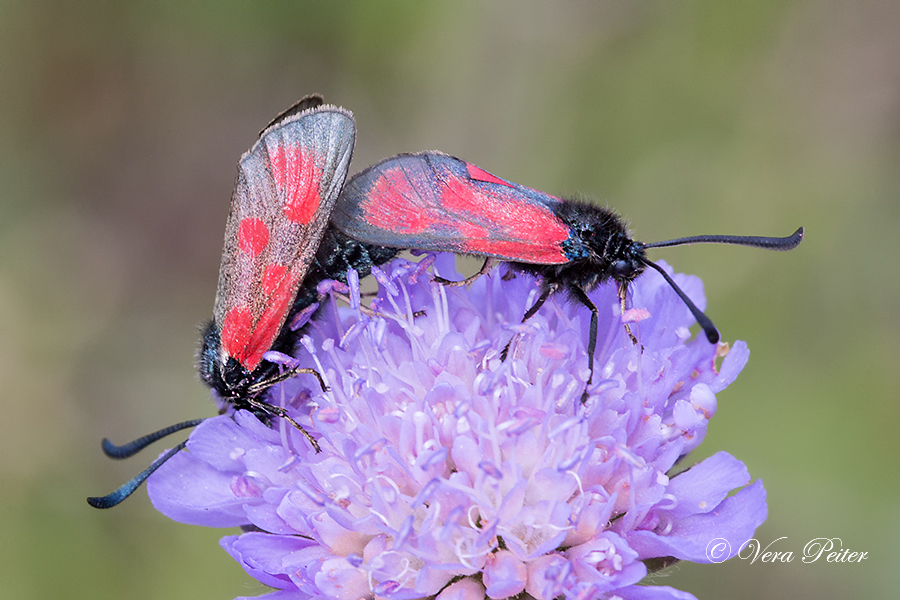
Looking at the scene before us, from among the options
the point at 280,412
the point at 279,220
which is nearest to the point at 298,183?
the point at 279,220

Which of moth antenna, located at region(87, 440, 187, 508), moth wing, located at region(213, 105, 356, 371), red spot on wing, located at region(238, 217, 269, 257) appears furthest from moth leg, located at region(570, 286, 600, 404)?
moth antenna, located at region(87, 440, 187, 508)

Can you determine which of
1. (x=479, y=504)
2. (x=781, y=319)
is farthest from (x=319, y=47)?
(x=479, y=504)

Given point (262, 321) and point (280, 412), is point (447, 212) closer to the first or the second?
point (262, 321)

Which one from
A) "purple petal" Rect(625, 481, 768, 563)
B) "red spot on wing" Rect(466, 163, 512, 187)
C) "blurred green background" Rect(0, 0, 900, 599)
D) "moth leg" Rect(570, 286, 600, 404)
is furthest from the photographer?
"blurred green background" Rect(0, 0, 900, 599)

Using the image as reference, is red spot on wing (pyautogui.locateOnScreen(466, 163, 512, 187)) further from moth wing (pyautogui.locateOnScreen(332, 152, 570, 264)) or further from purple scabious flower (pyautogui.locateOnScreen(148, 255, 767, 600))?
purple scabious flower (pyautogui.locateOnScreen(148, 255, 767, 600))

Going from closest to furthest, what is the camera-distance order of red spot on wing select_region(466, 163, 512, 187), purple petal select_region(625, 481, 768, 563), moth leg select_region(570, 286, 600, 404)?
purple petal select_region(625, 481, 768, 563)
moth leg select_region(570, 286, 600, 404)
red spot on wing select_region(466, 163, 512, 187)

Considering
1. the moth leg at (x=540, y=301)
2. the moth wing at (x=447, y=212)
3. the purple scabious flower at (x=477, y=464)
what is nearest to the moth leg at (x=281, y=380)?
the purple scabious flower at (x=477, y=464)
